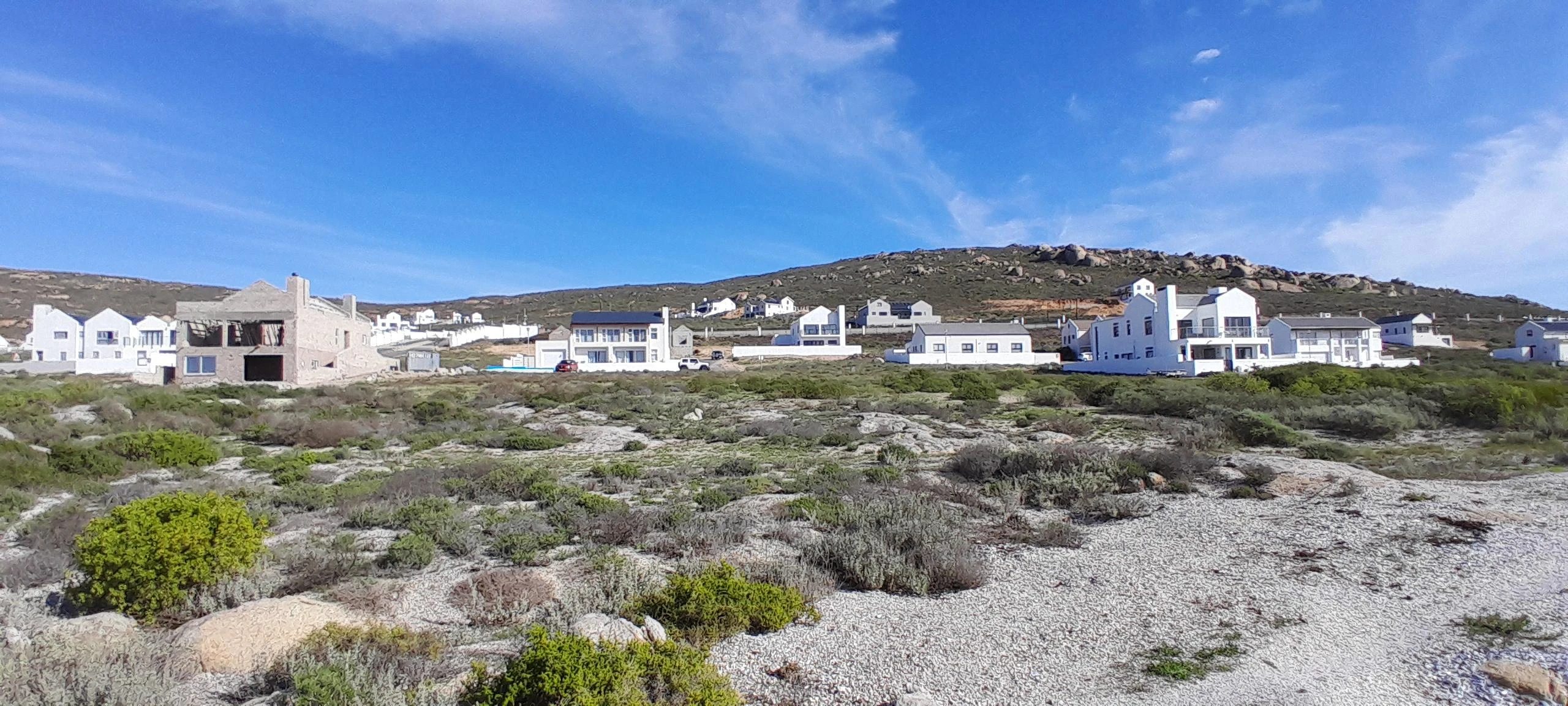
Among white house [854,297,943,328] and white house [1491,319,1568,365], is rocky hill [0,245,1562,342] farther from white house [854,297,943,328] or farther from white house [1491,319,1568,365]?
white house [1491,319,1568,365]

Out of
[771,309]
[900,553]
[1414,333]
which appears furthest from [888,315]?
[900,553]

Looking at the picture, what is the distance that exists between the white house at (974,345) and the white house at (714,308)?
5859cm

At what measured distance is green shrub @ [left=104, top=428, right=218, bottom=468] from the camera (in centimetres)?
1571

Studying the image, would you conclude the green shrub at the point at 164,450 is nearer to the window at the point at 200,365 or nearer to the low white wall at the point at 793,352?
the window at the point at 200,365

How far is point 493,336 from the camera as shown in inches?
3615

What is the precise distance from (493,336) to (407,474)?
8366 cm

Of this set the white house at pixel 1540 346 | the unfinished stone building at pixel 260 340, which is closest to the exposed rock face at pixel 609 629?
the unfinished stone building at pixel 260 340

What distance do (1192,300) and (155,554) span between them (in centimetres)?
5424

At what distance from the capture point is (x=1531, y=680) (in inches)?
197

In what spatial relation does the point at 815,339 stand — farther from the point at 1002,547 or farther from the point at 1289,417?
the point at 1002,547

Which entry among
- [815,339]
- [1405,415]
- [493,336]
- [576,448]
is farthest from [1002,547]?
[493,336]

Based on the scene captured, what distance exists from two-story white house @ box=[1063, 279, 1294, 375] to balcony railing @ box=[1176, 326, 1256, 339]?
4cm

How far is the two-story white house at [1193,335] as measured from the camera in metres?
45.2

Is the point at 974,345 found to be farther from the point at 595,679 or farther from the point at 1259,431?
the point at 595,679
